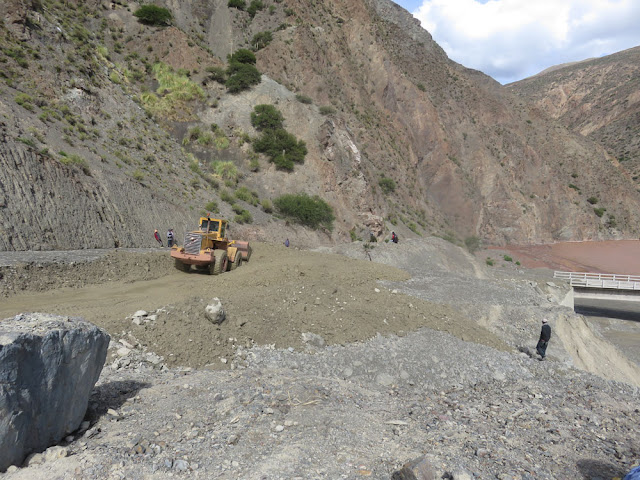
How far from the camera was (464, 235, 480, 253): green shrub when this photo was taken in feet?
137

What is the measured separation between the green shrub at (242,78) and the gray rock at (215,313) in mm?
29641

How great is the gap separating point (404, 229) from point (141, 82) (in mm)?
24905

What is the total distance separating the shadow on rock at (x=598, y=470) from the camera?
4.62 meters

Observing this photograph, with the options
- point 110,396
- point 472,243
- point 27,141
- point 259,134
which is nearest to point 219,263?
point 110,396

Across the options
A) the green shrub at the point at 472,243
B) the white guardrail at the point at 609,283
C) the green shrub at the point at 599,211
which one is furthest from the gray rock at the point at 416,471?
the green shrub at the point at 599,211

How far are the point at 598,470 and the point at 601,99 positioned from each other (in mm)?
108238

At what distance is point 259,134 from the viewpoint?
31906 mm

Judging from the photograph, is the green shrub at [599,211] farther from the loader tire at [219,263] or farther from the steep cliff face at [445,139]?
the loader tire at [219,263]

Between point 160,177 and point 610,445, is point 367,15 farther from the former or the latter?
point 610,445

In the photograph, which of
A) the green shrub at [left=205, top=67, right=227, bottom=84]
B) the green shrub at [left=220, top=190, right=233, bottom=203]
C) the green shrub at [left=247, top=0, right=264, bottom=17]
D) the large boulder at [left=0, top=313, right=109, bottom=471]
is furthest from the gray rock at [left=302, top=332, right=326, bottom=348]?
the green shrub at [left=247, top=0, right=264, bottom=17]

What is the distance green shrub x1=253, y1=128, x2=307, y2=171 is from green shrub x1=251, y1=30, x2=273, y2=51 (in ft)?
44.9

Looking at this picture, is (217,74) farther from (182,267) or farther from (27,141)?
(182,267)

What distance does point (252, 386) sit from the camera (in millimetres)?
6188

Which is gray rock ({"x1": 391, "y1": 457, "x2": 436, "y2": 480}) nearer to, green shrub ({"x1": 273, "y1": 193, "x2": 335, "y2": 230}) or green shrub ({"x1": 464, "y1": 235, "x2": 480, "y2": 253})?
green shrub ({"x1": 273, "y1": 193, "x2": 335, "y2": 230})
